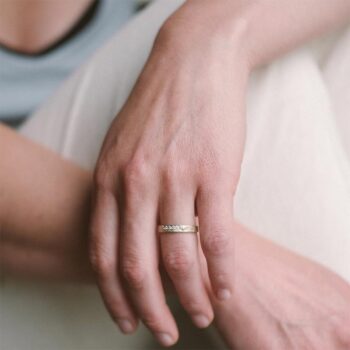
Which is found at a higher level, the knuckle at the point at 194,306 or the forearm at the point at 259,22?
the forearm at the point at 259,22

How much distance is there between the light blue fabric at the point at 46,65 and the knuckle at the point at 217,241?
52 cm

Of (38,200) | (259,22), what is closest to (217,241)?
(38,200)

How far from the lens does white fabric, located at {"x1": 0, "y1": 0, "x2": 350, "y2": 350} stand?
1.93 feet

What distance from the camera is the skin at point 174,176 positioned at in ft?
1.77

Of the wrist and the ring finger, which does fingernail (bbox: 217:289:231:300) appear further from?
the wrist

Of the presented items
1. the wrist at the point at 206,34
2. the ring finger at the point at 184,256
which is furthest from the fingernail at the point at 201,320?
the wrist at the point at 206,34

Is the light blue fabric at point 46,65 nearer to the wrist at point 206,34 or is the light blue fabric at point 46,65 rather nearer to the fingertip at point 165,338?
the wrist at point 206,34

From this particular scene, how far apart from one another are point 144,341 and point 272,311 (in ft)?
0.45

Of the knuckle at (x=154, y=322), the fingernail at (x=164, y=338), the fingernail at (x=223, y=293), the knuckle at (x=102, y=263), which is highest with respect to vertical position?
the fingernail at (x=223, y=293)

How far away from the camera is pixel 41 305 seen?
62 centimetres

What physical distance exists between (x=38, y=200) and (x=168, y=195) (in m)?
0.13

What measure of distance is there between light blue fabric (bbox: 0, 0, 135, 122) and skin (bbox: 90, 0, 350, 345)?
34 cm

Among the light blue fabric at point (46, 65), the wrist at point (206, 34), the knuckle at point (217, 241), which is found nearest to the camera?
the knuckle at point (217, 241)

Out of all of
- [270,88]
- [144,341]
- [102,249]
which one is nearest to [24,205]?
[102,249]
